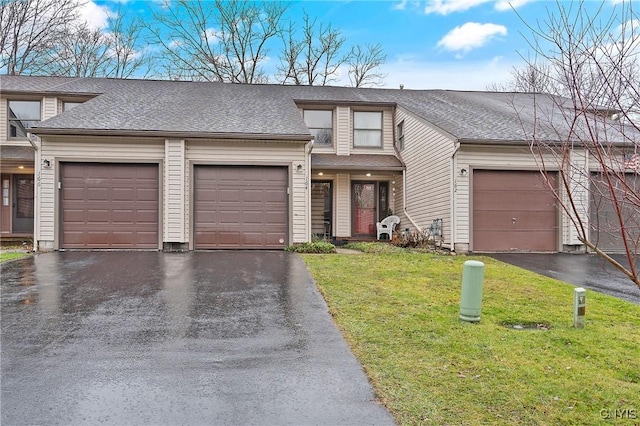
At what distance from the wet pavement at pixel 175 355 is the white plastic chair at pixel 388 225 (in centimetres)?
762

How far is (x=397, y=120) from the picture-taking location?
1541cm

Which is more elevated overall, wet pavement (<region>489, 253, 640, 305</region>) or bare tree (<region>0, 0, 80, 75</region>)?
bare tree (<region>0, 0, 80, 75</region>)

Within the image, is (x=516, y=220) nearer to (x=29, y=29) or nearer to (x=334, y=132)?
(x=334, y=132)

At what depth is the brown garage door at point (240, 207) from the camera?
1158 cm

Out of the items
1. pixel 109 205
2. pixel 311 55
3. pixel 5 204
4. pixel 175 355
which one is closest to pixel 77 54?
pixel 5 204

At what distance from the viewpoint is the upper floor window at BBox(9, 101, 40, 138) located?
1424 centimetres

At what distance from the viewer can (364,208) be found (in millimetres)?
15469

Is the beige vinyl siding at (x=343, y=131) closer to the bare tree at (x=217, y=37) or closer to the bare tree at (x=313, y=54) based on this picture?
the bare tree at (x=313, y=54)

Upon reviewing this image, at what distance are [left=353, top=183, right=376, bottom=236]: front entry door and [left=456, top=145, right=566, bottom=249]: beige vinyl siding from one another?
15.1ft

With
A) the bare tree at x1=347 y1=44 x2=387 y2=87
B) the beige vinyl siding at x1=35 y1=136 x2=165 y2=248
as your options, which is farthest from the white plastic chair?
the bare tree at x1=347 y1=44 x2=387 y2=87

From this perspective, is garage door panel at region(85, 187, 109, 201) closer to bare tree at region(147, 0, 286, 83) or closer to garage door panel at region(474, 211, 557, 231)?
garage door panel at region(474, 211, 557, 231)

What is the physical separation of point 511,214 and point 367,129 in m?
6.17

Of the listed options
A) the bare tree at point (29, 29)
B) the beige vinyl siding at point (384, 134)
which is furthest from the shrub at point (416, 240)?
the bare tree at point (29, 29)

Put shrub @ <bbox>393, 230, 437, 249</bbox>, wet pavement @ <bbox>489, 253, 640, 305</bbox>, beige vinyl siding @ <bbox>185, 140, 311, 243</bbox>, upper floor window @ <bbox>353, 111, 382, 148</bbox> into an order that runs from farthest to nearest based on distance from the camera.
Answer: upper floor window @ <bbox>353, 111, 382, 148</bbox>
shrub @ <bbox>393, 230, 437, 249</bbox>
beige vinyl siding @ <bbox>185, 140, 311, 243</bbox>
wet pavement @ <bbox>489, 253, 640, 305</bbox>
